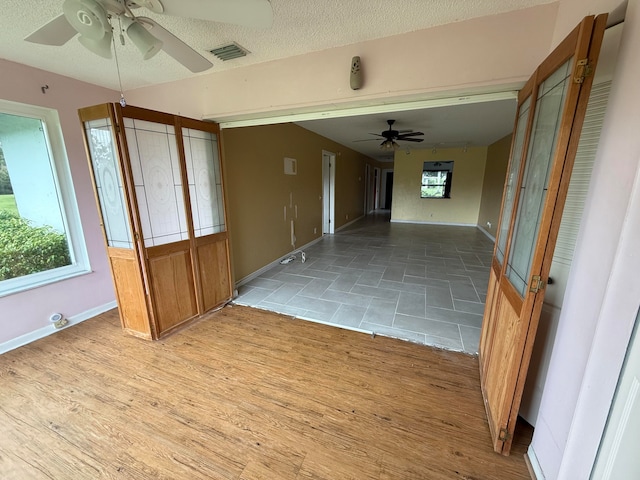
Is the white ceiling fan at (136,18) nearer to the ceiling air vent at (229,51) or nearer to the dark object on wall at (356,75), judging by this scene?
the ceiling air vent at (229,51)

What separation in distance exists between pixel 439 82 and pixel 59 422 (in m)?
3.35

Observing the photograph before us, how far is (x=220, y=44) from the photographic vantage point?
6.52 ft

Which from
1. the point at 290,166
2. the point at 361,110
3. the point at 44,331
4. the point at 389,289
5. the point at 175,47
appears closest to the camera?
the point at 175,47

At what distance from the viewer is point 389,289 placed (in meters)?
3.44

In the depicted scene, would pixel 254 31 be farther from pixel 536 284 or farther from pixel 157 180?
pixel 536 284

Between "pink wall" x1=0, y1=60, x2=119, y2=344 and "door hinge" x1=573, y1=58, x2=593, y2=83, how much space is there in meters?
3.95

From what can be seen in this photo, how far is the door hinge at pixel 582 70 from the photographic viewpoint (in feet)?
3.14

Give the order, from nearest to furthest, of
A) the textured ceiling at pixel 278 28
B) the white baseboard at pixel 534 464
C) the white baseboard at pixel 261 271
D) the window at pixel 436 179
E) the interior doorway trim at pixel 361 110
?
1. the white baseboard at pixel 534 464
2. the textured ceiling at pixel 278 28
3. the interior doorway trim at pixel 361 110
4. the white baseboard at pixel 261 271
5. the window at pixel 436 179

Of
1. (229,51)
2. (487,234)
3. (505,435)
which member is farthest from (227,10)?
(487,234)

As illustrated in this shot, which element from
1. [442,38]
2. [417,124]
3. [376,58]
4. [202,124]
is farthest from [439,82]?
[417,124]

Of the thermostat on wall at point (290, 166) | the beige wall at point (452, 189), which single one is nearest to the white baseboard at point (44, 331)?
the thermostat on wall at point (290, 166)

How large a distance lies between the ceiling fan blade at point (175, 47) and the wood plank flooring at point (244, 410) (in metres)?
2.24

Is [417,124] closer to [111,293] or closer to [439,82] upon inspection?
[439,82]

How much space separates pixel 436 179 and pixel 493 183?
195 centimetres
